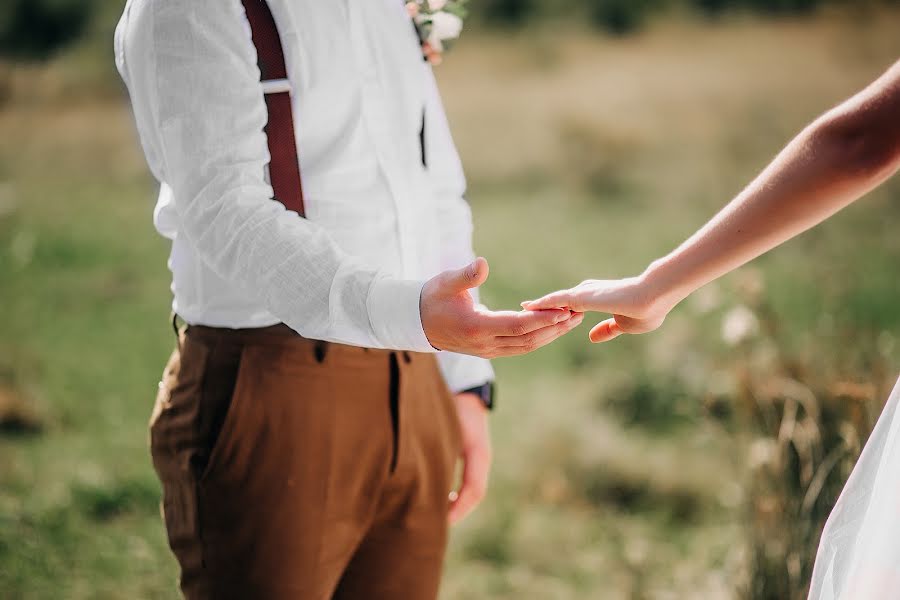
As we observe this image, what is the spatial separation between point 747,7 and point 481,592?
10988 millimetres

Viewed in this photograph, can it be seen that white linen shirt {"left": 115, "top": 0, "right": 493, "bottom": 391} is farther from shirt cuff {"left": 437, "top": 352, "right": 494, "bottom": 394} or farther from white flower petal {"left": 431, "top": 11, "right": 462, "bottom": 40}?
shirt cuff {"left": 437, "top": 352, "right": 494, "bottom": 394}

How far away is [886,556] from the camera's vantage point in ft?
3.59

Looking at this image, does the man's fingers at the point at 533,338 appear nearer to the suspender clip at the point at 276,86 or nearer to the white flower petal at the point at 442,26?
the suspender clip at the point at 276,86

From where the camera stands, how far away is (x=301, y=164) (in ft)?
4.30

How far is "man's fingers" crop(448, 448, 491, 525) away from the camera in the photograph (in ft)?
5.55

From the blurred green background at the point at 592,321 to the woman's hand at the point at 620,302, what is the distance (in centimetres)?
102

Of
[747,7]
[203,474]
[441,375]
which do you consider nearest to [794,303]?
Answer: [441,375]

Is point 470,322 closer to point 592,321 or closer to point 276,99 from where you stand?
point 276,99

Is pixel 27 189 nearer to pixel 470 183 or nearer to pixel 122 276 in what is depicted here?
pixel 122 276

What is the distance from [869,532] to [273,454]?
31.4 inches

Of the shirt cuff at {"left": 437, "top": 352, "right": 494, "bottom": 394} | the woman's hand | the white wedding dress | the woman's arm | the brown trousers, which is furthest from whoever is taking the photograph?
the shirt cuff at {"left": 437, "top": 352, "right": 494, "bottom": 394}

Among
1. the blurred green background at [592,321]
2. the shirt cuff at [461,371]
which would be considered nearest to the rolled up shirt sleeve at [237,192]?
the shirt cuff at [461,371]

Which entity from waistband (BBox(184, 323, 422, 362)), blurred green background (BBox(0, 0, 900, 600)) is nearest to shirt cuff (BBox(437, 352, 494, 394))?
waistband (BBox(184, 323, 422, 362))

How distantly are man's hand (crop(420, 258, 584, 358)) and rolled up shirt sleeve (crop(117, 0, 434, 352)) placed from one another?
0.07ft
